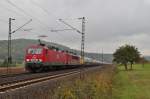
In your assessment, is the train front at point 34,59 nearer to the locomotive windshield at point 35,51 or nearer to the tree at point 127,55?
the locomotive windshield at point 35,51

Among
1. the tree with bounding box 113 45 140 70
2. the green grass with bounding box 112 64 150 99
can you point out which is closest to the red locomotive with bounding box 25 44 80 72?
the green grass with bounding box 112 64 150 99

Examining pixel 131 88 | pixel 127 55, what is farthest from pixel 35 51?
pixel 127 55

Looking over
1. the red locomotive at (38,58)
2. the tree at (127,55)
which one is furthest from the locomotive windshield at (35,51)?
the tree at (127,55)

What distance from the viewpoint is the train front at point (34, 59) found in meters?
55.0

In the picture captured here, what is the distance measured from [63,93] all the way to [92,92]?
147 inches

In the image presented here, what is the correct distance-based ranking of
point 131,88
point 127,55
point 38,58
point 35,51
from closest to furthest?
point 131,88 → point 38,58 → point 35,51 → point 127,55

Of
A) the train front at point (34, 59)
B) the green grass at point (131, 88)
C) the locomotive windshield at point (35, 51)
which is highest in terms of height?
the locomotive windshield at point (35, 51)

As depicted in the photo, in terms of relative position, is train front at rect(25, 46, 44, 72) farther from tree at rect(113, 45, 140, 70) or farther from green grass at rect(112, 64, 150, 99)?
tree at rect(113, 45, 140, 70)

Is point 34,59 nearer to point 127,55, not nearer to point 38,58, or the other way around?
point 38,58

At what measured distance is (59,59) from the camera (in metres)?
67.8

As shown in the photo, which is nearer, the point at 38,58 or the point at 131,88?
the point at 131,88

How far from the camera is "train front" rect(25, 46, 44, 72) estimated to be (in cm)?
5503

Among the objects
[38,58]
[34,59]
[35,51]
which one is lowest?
[34,59]

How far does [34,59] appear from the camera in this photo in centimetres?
5550
